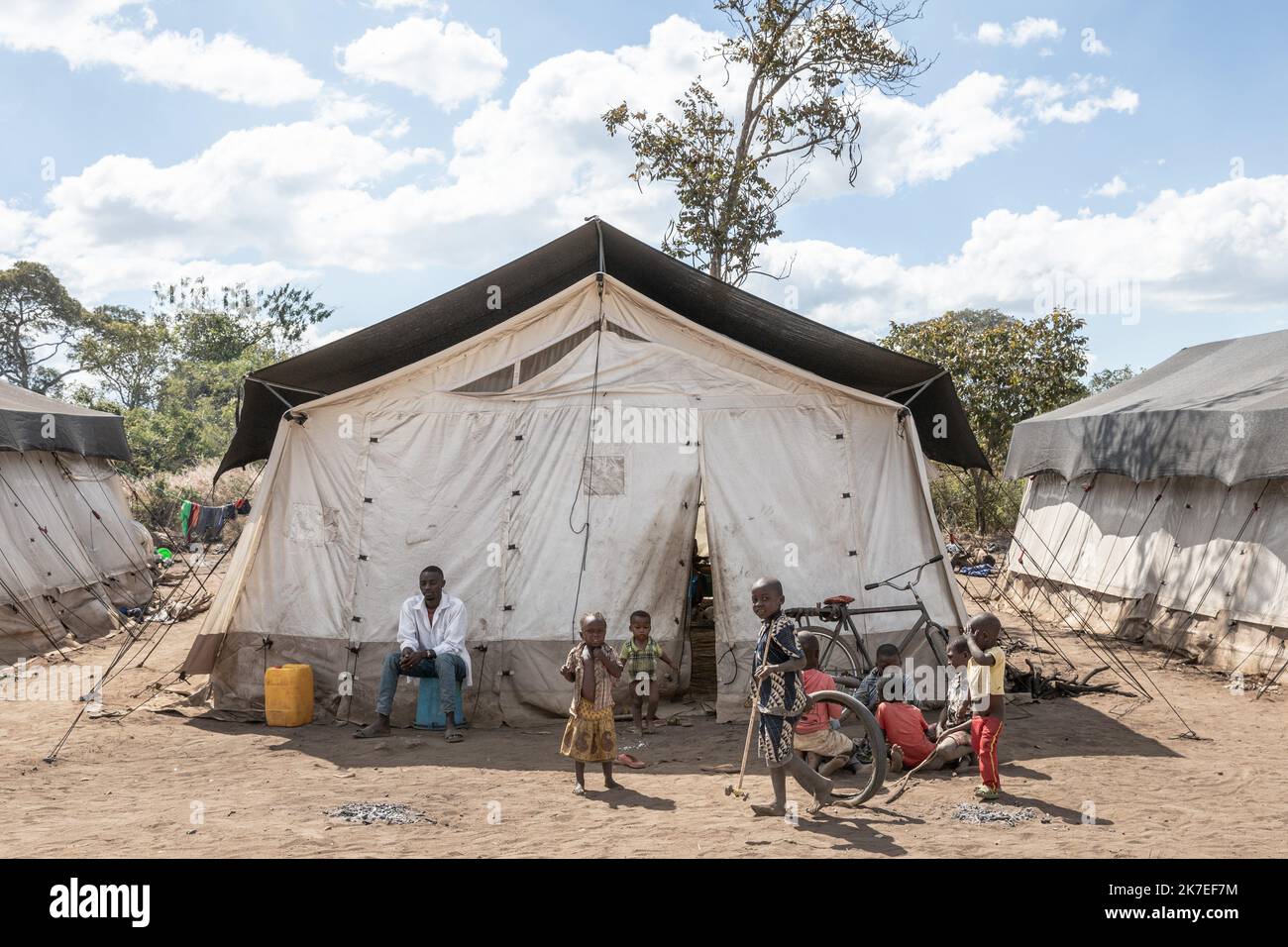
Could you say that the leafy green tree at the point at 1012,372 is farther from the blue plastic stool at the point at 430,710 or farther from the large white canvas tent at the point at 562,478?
the blue plastic stool at the point at 430,710

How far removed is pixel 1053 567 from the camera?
14375 millimetres

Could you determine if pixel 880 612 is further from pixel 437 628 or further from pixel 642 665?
pixel 437 628

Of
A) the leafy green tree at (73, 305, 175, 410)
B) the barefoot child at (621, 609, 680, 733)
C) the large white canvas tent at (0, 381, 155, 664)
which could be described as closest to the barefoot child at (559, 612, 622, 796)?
the barefoot child at (621, 609, 680, 733)

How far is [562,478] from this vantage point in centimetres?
902

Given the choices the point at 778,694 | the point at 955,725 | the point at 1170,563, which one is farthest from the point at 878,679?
the point at 1170,563

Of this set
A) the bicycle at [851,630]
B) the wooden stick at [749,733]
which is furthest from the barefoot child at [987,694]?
the bicycle at [851,630]

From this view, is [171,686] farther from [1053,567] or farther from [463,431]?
[1053,567]

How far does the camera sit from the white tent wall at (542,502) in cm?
881

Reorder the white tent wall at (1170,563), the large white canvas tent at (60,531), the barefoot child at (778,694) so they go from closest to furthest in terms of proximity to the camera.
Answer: the barefoot child at (778,694), the white tent wall at (1170,563), the large white canvas tent at (60,531)

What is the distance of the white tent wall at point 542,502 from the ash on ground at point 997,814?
3023 mm

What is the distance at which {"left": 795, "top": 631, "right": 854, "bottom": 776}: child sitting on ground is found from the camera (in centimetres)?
621

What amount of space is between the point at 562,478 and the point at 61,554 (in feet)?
26.3
